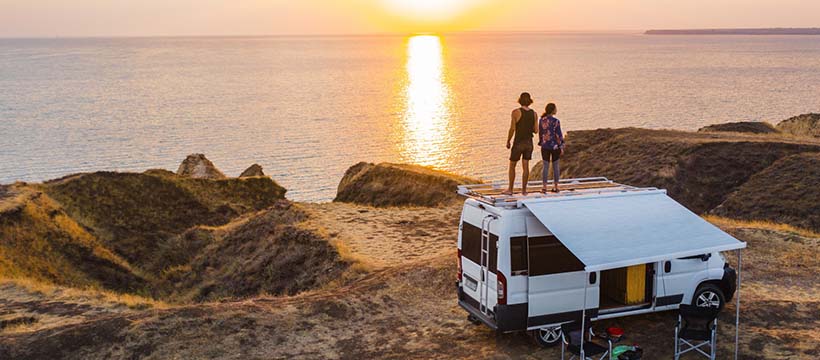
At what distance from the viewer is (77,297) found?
69.4ft

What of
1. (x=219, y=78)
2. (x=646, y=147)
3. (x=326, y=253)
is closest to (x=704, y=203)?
(x=646, y=147)

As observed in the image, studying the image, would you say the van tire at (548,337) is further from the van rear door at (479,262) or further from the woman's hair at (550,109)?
the woman's hair at (550,109)

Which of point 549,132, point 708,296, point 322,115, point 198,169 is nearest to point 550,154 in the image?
point 549,132

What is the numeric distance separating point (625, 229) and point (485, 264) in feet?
9.13

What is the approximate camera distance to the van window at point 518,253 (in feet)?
43.1

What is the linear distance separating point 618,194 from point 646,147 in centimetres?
3364

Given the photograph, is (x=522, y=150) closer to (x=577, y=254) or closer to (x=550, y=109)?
(x=550, y=109)

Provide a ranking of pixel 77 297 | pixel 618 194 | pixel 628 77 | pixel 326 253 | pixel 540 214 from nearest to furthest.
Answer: pixel 540 214
pixel 618 194
pixel 77 297
pixel 326 253
pixel 628 77

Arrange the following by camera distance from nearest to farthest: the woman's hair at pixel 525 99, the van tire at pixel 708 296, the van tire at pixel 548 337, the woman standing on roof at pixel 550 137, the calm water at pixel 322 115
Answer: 1. the van tire at pixel 548 337
2. the van tire at pixel 708 296
3. the woman's hair at pixel 525 99
4. the woman standing on roof at pixel 550 137
5. the calm water at pixel 322 115

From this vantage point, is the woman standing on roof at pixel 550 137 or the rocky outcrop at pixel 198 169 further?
the rocky outcrop at pixel 198 169

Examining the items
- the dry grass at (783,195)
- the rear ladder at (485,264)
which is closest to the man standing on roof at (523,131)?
the rear ladder at (485,264)

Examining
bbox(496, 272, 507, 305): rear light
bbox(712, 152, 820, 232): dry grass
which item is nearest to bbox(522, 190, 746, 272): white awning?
bbox(496, 272, 507, 305): rear light

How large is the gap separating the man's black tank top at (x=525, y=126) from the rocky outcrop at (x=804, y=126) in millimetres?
49413

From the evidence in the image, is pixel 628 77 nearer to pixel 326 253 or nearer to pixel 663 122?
pixel 663 122
